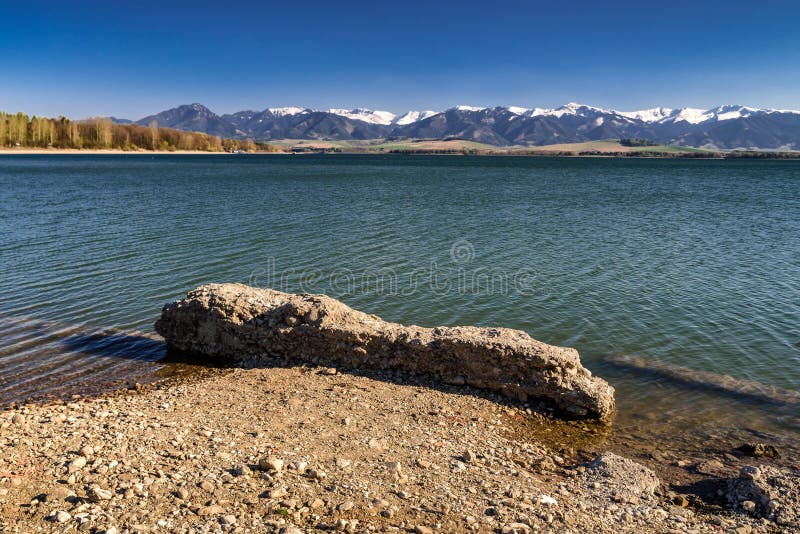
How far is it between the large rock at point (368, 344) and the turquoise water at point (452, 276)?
5.14 feet

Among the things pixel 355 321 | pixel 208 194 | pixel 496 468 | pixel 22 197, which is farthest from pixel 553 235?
pixel 22 197

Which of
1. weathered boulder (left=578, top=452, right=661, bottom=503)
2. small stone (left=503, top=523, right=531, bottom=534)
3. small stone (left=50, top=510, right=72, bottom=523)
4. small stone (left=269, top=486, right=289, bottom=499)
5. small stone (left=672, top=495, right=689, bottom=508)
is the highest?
small stone (left=50, top=510, right=72, bottom=523)

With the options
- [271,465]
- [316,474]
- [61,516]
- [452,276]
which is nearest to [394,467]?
[316,474]

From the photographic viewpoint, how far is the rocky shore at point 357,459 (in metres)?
8.05

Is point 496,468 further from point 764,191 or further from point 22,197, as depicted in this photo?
point 764,191

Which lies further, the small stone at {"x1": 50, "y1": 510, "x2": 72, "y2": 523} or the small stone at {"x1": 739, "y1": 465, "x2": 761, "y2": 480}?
the small stone at {"x1": 739, "y1": 465, "x2": 761, "y2": 480}

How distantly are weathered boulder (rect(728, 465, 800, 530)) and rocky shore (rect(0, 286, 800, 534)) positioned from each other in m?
0.03

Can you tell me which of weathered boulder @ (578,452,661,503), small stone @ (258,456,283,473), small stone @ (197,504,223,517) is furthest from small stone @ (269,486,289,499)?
weathered boulder @ (578,452,661,503)

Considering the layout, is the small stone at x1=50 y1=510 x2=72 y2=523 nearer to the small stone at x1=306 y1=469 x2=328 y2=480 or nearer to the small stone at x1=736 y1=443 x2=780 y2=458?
the small stone at x1=306 y1=469 x2=328 y2=480

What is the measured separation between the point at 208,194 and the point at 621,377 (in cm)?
6227

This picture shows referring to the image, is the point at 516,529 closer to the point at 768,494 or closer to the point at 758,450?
the point at 768,494

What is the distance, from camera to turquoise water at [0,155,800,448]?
16828mm

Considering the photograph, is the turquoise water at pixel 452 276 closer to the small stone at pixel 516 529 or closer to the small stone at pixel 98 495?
the small stone at pixel 516 529

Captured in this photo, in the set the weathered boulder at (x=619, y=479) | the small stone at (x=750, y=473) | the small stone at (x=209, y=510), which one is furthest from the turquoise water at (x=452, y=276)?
the small stone at (x=209, y=510)
